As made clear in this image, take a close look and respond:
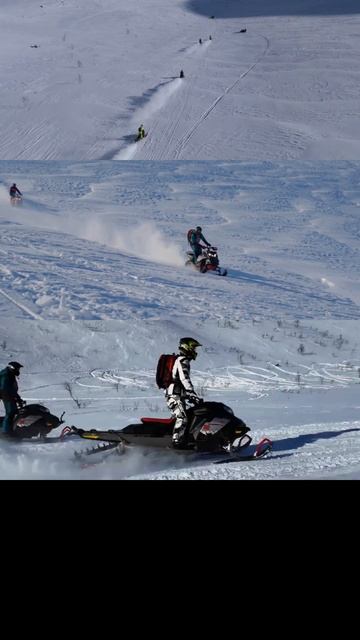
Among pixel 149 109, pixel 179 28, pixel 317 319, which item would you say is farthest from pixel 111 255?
pixel 179 28

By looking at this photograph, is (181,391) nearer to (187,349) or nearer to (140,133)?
(187,349)

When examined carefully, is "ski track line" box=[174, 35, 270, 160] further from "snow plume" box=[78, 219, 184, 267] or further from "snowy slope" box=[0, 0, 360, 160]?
"snow plume" box=[78, 219, 184, 267]

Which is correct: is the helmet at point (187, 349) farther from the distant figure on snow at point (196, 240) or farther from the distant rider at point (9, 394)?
the distant figure on snow at point (196, 240)

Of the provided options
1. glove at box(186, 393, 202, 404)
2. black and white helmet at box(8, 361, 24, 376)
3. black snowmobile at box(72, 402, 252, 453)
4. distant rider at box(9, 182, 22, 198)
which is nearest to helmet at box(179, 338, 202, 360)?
glove at box(186, 393, 202, 404)

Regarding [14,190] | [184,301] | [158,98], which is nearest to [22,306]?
[184,301]

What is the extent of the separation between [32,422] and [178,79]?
A: 13.8 m

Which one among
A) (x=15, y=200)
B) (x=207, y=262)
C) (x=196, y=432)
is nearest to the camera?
(x=196, y=432)

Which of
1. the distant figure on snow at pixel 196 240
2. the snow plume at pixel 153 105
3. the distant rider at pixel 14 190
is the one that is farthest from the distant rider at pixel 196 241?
the snow plume at pixel 153 105

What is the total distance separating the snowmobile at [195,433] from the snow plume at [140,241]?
16.8ft

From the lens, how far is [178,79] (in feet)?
59.7

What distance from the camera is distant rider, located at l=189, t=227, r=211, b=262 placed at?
10.1 metres

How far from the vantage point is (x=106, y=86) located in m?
17.5

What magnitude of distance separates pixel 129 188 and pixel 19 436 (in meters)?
6.43
